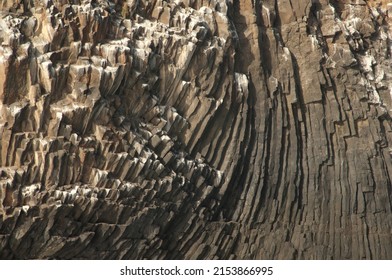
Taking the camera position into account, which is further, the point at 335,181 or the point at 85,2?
the point at 335,181

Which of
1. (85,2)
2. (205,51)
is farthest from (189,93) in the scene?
(85,2)

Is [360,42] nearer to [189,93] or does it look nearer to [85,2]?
[189,93]

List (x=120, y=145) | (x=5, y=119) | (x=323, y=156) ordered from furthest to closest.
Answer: (x=323, y=156) → (x=120, y=145) → (x=5, y=119)

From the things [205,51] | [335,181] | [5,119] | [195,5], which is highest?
[195,5]

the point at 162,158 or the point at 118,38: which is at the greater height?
the point at 118,38

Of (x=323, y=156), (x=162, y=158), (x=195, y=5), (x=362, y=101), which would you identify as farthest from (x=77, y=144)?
(x=362, y=101)

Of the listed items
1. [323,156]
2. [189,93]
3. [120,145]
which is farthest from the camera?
[323,156]

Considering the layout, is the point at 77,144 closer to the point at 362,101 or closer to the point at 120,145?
the point at 120,145
